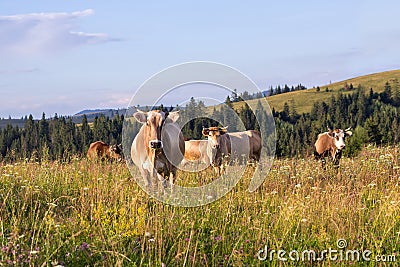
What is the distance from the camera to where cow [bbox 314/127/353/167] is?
659 inches

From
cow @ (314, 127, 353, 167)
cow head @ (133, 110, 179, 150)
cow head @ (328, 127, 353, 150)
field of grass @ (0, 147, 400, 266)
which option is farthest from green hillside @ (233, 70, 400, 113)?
field of grass @ (0, 147, 400, 266)

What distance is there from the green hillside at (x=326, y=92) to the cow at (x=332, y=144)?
150339 mm

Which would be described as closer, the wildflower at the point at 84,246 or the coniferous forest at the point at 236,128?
the wildflower at the point at 84,246

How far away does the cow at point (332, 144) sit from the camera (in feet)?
54.9

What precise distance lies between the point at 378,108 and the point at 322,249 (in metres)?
152

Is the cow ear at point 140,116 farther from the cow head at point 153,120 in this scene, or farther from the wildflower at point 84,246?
the wildflower at point 84,246

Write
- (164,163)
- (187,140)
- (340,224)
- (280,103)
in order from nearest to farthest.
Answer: (340,224), (164,163), (187,140), (280,103)

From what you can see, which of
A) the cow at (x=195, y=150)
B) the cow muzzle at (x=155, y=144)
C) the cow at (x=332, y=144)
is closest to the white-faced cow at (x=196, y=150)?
the cow at (x=195, y=150)

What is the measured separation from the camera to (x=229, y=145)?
17188mm

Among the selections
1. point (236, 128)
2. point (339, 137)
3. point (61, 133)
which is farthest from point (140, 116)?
point (61, 133)

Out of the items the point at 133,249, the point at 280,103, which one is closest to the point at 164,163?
the point at 133,249

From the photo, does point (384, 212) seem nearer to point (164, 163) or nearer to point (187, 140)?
point (164, 163)

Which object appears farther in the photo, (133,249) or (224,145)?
(224,145)

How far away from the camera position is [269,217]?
700 cm
